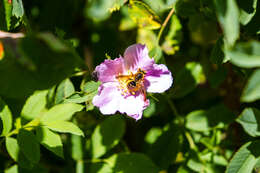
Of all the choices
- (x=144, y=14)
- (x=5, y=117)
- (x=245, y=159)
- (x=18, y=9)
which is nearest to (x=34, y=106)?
(x=5, y=117)

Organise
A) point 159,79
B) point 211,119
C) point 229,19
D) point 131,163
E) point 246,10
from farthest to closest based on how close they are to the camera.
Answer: point 211,119 < point 131,163 < point 159,79 < point 246,10 < point 229,19

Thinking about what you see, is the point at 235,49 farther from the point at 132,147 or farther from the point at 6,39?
the point at 132,147

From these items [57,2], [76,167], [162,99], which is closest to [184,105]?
[162,99]

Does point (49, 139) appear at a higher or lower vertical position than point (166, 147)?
higher

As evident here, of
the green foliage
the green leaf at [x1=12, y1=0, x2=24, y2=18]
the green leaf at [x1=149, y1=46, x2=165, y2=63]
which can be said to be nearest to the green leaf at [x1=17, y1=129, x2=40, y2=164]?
the green foliage

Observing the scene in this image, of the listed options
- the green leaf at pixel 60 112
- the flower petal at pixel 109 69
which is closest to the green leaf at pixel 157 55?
the flower petal at pixel 109 69

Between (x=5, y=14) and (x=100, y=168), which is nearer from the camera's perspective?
(x=5, y=14)

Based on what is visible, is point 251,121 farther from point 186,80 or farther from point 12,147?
point 12,147

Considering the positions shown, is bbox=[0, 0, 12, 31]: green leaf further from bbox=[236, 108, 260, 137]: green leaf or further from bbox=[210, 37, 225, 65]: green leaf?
bbox=[236, 108, 260, 137]: green leaf
